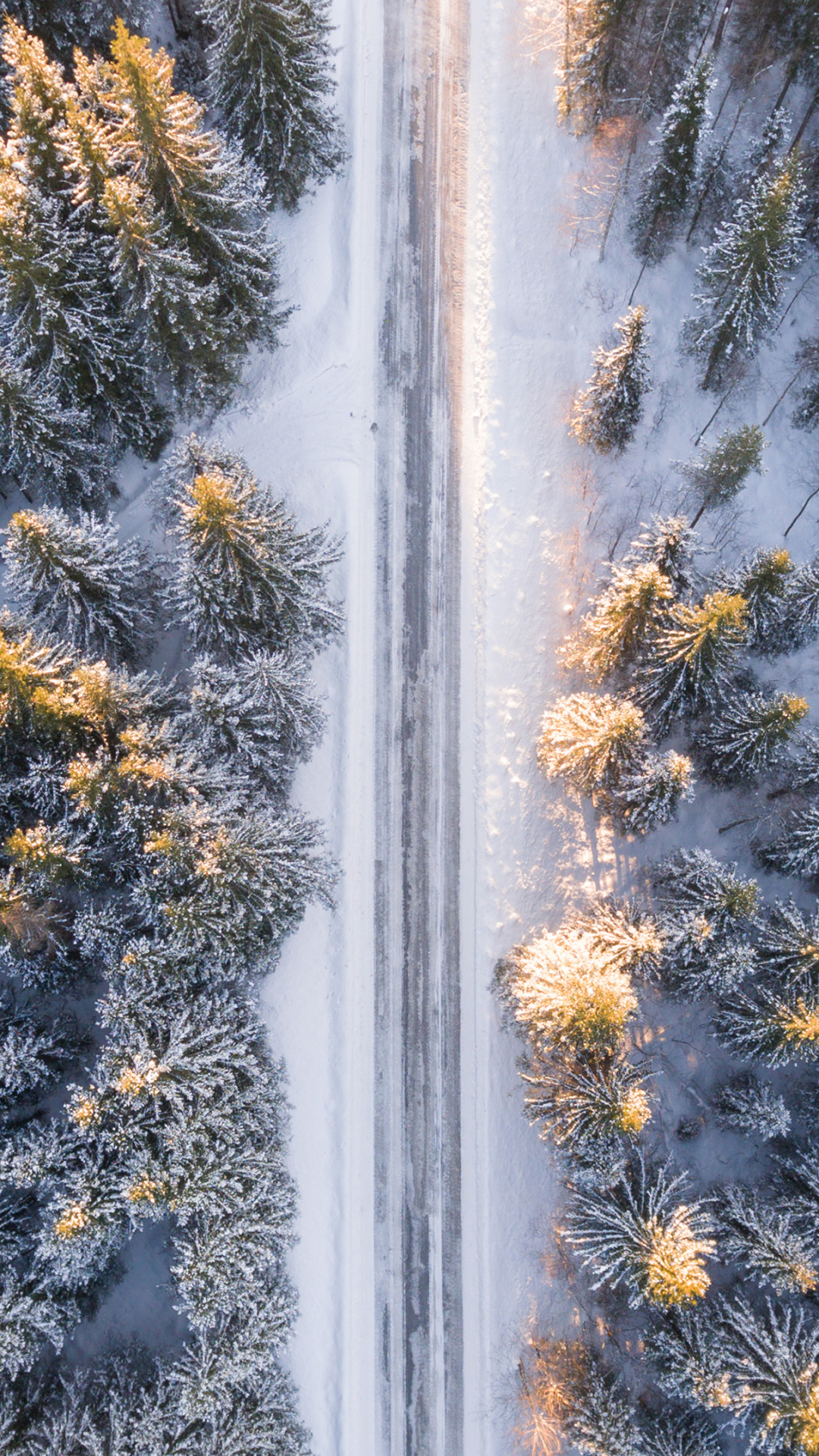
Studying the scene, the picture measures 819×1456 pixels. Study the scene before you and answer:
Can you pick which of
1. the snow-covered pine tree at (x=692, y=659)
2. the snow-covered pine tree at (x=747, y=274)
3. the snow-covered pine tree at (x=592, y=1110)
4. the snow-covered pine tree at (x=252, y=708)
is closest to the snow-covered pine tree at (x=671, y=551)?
the snow-covered pine tree at (x=692, y=659)

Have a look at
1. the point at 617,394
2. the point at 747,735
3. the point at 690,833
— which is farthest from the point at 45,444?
the point at 690,833

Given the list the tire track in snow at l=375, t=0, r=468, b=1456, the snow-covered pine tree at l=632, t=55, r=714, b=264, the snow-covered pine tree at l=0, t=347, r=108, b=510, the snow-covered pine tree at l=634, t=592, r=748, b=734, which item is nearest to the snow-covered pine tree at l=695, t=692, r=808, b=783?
the snow-covered pine tree at l=634, t=592, r=748, b=734

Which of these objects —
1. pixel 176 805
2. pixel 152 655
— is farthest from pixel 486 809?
pixel 152 655

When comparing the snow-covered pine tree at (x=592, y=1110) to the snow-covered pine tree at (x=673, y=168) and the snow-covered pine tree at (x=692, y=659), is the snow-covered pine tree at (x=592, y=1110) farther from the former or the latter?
the snow-covered pine tree at (x=673, y=168)

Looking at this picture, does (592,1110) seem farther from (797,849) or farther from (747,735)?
(747,735)

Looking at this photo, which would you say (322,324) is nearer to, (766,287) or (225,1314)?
(766,287)

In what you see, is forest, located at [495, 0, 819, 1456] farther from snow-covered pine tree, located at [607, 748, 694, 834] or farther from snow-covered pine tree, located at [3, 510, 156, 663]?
snow-covered pine tree, located at [3, 510, 156, 663]

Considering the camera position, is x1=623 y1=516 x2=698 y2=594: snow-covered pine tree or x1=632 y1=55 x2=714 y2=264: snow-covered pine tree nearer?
x1=623 y1=516 x2=698 y2=594: snow-covered pine tree
